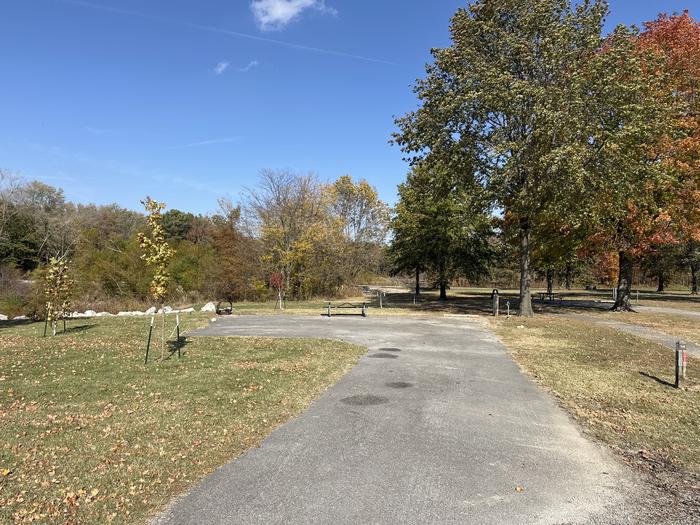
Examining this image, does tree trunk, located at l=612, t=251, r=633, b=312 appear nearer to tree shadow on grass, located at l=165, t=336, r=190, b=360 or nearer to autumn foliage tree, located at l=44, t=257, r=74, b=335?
tree shadow on grass, located at l=165, t=336, r=190, b=360

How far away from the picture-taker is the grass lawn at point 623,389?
5.72 m

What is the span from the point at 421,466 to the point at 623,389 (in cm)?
566

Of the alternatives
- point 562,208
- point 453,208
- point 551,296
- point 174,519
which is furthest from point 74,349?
point 551,296

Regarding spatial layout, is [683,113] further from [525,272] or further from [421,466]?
[421,466]

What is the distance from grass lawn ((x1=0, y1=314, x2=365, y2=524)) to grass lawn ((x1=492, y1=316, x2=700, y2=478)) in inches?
172

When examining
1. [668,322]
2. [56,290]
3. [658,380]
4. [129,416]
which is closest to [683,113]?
[668,322]

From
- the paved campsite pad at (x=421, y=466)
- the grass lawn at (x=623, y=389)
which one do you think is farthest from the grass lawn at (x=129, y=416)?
the grass lawn at (x=623, y=389)

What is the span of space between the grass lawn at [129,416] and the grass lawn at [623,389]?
4374mm

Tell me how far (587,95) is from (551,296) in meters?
19.3

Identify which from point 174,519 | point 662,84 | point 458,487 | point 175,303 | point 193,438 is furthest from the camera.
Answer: point 175,303

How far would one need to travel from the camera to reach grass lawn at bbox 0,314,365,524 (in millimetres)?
4207

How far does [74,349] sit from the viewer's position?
494 inches

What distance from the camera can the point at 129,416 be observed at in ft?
21.5

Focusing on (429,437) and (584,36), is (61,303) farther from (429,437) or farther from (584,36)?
(584,36)
